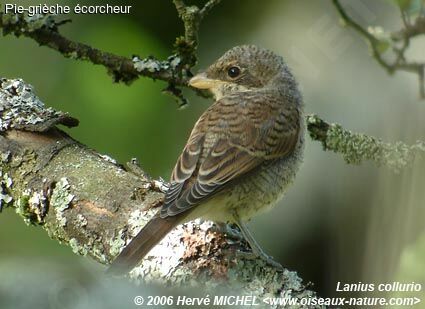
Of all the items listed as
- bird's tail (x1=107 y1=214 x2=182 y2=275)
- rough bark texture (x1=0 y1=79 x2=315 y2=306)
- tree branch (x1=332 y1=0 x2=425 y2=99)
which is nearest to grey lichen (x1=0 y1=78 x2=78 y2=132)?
rough bark texture (x1=0 y1=79 x2=315 y2=306)

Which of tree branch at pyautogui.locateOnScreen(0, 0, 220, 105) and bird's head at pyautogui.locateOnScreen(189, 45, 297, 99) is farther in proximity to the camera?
bird's head at pyautogui.locateOnScreen(189, 45, 297, 99)

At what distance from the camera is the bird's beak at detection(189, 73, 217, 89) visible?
11.9 ft

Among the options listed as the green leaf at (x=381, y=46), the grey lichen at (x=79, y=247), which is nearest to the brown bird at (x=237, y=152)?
the grey lichen at (x=79, y=247)

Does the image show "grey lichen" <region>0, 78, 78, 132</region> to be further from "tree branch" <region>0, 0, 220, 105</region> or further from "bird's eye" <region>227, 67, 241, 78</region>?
"bird's eye" <region>227, 67, 241, 78</region>

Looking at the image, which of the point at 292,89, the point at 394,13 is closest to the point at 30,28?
the point at 292,89

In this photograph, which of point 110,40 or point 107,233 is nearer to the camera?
point 107,233

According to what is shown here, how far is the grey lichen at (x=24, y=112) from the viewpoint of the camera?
3.25 metres

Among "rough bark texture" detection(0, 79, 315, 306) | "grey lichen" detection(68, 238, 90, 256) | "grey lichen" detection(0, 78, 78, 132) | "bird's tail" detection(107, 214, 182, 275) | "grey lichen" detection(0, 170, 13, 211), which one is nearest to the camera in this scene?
"bird's tail" detection(107, 214, 182, 275)

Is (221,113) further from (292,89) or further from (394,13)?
(394,13)

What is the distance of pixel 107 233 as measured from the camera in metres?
2.79

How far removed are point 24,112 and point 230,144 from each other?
3.10 ft

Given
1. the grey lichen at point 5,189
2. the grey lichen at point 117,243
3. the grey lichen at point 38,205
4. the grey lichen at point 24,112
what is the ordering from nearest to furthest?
the grey lichen at point 117,243 → the grey lichen at point 38,205 → the grey lichen at point 5,189 → the grey lichen at point 24,112

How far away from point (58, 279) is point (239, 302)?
129 centimetres

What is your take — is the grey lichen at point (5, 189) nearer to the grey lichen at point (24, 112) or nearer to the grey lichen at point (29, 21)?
the grey lichen at point (24, 112)
